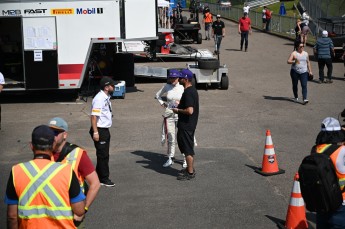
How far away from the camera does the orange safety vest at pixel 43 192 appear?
15.7ft

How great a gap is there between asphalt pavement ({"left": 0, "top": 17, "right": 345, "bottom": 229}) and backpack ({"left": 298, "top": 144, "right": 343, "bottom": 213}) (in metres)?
2.36

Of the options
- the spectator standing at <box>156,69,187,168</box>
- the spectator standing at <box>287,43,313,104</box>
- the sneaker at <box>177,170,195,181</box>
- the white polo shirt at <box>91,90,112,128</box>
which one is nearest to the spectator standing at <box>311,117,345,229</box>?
the white polo shirt at <box>91,90,112,128</box>

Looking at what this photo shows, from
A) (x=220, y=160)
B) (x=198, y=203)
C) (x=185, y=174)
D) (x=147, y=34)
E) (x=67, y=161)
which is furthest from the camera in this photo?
(x=147, y=34)

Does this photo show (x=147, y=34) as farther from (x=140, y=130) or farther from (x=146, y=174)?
(x=146, y=174)

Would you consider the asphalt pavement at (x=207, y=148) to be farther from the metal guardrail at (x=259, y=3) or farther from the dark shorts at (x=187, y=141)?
the metal guardrail at (x=259, y=3)

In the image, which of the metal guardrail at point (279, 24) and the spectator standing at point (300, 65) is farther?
the metal guardrail at point (279, 24)

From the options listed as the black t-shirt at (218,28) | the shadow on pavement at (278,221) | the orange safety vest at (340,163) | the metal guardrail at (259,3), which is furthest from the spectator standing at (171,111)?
the metal guardrail at (259,3)

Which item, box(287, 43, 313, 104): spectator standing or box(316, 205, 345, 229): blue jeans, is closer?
box(316, 205, 345, 229): blue jeans

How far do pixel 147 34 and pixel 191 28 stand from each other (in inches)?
605

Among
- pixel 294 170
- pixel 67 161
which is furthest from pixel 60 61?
pixel 67 161

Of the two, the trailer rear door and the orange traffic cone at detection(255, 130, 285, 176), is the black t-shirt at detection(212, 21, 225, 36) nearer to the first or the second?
the trailer rear door

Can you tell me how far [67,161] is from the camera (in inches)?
219

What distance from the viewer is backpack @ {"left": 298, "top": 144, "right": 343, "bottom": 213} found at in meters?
5.73

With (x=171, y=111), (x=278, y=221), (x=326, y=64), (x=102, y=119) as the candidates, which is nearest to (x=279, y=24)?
(x=326, y=64)
